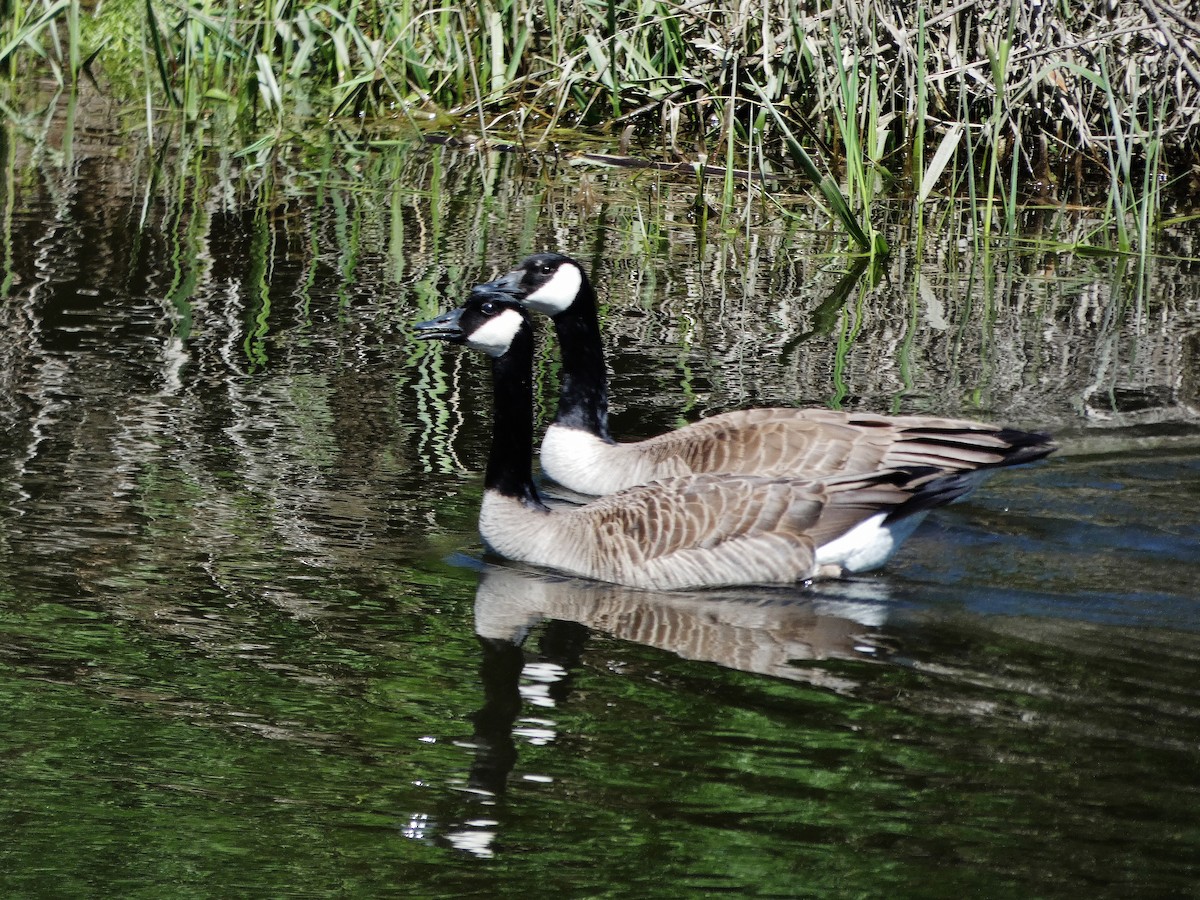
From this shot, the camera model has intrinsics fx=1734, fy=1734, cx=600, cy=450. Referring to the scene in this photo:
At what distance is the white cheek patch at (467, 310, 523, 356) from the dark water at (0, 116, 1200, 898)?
2.10 feet

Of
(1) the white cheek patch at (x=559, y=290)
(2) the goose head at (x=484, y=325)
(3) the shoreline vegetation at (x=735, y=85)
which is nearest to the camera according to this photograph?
(2) the goose head at (x=484, y=325)

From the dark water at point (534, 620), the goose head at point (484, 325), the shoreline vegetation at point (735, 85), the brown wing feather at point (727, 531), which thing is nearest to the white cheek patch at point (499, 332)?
the goose head at point (484, 325)

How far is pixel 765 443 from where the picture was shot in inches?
274

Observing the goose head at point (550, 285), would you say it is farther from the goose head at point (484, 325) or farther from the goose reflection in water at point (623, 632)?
the goose reflection in water at point (623, 632)

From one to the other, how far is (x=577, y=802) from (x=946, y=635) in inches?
73.1

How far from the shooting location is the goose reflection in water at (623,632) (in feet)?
16.0

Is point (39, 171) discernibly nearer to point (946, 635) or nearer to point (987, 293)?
point (987, 293)

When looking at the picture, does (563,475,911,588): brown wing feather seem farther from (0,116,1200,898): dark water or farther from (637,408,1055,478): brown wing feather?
(637,408,1055,478): brown wing feather

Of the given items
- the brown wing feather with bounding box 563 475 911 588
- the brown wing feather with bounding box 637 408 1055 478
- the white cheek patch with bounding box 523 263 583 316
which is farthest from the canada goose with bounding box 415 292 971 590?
the white cheek patch with bounding box 523 263 583 316

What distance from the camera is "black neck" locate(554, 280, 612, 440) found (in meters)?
7.91

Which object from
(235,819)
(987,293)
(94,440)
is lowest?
(235,819)

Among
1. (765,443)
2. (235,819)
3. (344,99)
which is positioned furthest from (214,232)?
(235,819)

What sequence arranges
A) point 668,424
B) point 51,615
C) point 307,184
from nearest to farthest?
point 51,615 < point 668,424 < point 307,184

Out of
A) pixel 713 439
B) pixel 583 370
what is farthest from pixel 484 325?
pixel 583 370
